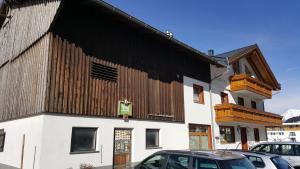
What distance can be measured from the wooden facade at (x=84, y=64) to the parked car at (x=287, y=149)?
561 cm

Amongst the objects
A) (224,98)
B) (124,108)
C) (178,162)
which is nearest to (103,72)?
(124,108)

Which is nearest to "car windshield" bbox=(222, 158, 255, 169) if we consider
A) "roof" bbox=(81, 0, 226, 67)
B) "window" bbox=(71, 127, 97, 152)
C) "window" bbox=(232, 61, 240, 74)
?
"window" bbox=(71, 127, 97, 152)

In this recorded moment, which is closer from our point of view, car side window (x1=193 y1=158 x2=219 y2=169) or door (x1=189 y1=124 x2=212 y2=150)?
car side window (x1=193 y1=158 x2=219 y2=169)

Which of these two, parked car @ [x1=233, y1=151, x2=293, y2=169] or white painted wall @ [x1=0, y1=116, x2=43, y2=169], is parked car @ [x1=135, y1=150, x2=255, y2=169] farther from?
white painted wall @ [x1=0, y1=116, x2=43, y2=169]

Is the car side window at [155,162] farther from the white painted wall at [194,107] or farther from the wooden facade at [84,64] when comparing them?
the white painted wall at [194,107]

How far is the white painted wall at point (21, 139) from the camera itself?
445 inches

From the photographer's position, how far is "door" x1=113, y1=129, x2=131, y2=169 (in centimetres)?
1381

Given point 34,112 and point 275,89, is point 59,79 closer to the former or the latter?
point 34,112

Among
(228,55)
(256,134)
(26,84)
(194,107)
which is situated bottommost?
(256,134)

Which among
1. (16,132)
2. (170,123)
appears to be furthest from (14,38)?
(170,123)

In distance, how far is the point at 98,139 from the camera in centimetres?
1301

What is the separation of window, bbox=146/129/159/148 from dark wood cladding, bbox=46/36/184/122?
738 millimetres

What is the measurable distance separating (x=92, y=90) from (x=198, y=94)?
9919 mm

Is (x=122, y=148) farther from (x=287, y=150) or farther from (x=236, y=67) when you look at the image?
(x=236, y=67)
